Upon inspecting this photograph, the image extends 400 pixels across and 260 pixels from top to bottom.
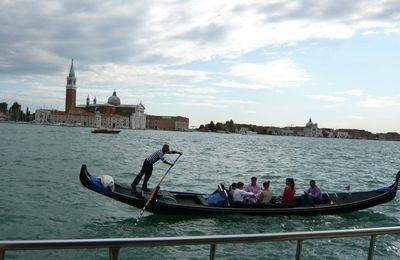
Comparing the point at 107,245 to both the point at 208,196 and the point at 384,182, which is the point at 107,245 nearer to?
the point at 208,196

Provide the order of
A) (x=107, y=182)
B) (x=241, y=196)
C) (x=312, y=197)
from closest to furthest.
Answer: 1. (x=107, y=182)
2. (x=241, y=196)
3. (x=312, y=197)

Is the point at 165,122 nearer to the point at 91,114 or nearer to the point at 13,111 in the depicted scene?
the point at 91,114

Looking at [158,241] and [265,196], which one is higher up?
[158,241]

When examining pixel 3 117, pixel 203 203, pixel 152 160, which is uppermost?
pixel 3 117

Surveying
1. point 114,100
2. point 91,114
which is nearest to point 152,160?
point 91,114

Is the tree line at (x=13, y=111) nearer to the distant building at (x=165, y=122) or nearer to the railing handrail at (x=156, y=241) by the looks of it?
the distant building at (x=165, y=122)

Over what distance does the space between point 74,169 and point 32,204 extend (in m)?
10.9

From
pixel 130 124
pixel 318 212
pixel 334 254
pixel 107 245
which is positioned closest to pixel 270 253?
pixel 334 254

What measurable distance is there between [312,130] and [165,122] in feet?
207

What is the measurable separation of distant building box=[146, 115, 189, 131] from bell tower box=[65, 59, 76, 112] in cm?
3497

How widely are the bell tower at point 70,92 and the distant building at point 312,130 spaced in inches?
3765

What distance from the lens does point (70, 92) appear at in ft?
502

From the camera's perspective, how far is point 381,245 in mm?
9336

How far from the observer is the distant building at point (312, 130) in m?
187
